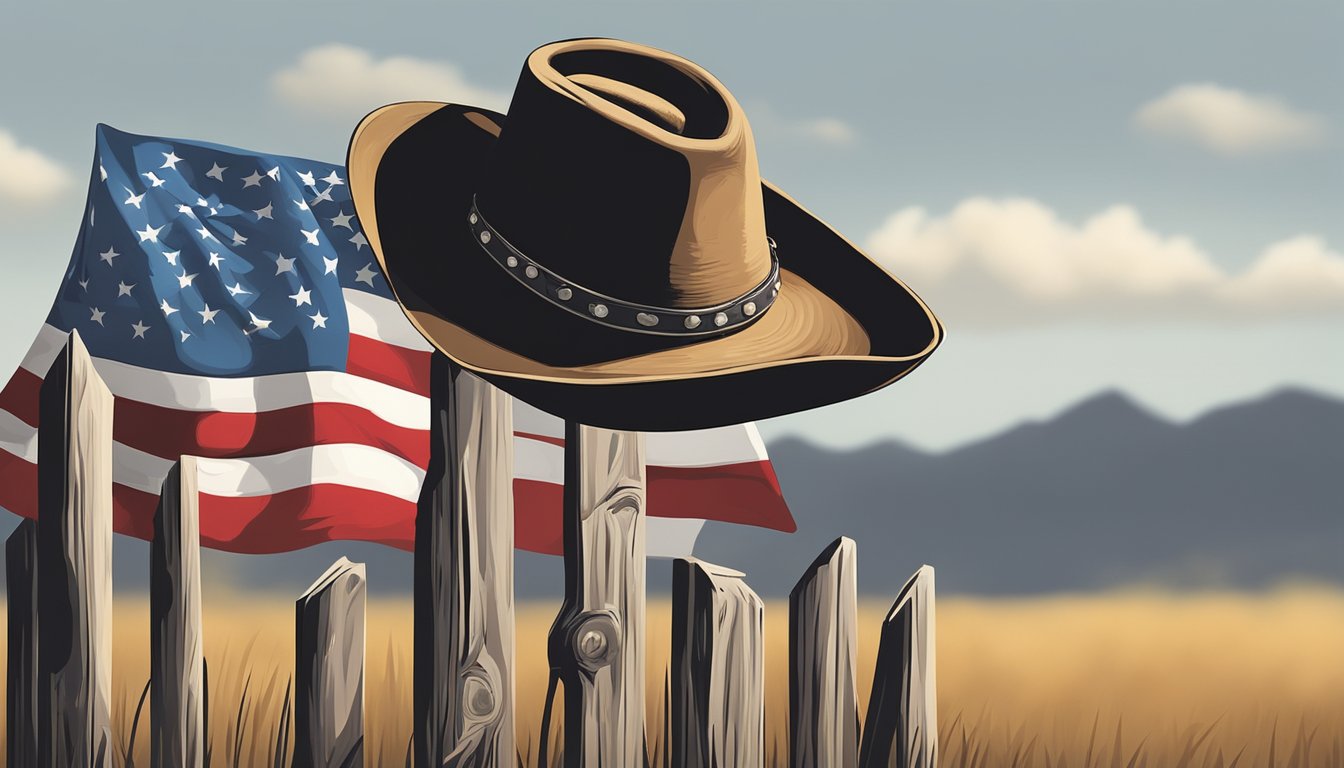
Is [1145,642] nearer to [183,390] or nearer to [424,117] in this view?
[424,117]

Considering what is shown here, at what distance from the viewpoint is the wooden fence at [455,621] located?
9.75 ft

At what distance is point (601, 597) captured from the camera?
2986mm

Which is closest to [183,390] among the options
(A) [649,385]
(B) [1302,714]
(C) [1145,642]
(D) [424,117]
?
(D) [424,117]

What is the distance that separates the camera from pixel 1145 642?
176 inches

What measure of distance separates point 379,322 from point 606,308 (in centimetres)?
172

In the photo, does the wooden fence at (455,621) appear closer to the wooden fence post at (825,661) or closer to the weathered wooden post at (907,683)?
the wooden fence post at (825,661)

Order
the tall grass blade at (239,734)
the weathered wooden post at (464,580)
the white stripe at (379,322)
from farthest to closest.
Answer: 1. the white stripe at (379,322)
2. the tall grass blade at (239,734)
3. the weathered wooden post at (464,580)

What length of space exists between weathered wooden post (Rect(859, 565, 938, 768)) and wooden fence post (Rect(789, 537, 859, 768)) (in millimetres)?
80

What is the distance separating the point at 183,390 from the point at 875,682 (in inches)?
91.9

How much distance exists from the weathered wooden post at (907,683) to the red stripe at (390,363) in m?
1.73

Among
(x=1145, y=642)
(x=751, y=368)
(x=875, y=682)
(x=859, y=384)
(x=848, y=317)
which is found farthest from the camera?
(x=1145, y=642)

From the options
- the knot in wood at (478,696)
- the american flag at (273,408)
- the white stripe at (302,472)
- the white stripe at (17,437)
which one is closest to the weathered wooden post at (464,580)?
the knot in wood at (478,696)

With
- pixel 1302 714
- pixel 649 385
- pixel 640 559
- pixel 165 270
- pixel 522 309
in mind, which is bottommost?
pixel 1302 714

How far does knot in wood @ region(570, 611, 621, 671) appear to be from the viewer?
299cm
